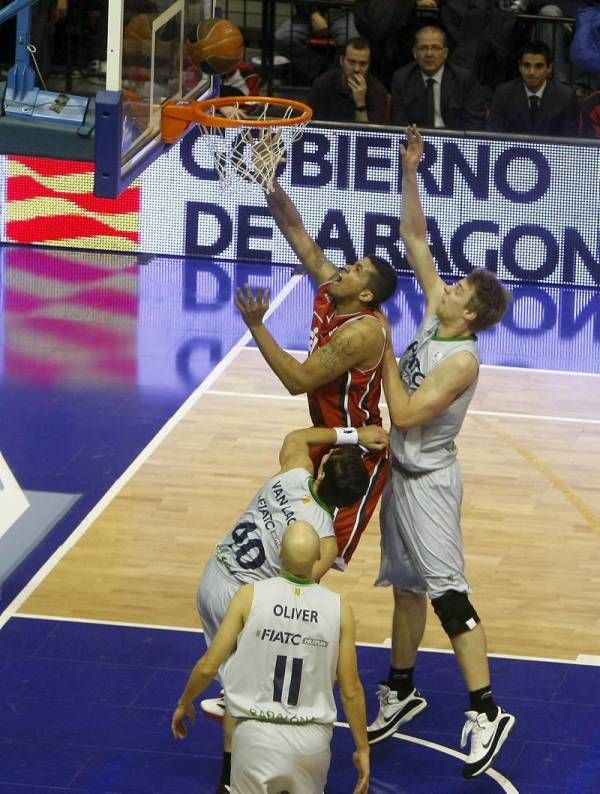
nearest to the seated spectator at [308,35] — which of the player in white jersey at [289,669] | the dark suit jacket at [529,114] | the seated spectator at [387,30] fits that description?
the seated spectator at [387,30]

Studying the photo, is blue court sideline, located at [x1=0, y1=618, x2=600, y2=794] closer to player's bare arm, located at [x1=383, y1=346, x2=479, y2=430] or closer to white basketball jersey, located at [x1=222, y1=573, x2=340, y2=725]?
white basketball jersey, located at [x1=222, y1=573, x2=340, y2=725]

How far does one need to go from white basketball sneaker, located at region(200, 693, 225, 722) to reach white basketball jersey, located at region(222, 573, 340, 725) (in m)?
1.38

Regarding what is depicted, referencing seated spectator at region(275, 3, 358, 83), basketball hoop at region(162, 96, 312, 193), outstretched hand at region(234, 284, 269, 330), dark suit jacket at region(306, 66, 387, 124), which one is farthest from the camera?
seated spectator at region(275, 3, 358, 83)

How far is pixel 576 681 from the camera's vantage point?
7621mm

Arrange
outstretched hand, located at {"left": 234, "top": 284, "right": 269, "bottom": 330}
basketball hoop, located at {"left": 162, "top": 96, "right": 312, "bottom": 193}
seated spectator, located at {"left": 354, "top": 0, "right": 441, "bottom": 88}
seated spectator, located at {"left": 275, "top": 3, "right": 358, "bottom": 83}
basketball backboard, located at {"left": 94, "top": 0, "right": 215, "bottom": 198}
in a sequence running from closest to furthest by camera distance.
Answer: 1. outstretched hand, located at {"left": 234, "top": 284, "right": 269, "bottom": 330}
2. basketball backboard, located at {"left": 94, "top": 0, "right": 215, "bottom": 198}
3. basketball hoop, located at {"left": 162, "top": 96, "right": 312, "bottom": 193}
4. seated spectator, located at {"left": 354, "top": 0, "right": 441, "bottom": 88}
5. seated spectator, located at {"left": 275, "top": 3, "right": 358, "bottom": 83}

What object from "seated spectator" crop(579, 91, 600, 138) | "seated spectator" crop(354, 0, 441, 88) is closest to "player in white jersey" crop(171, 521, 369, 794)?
"seated spectator" crop(579, 91, 600, 138)

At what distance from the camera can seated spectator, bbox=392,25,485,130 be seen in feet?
50.3

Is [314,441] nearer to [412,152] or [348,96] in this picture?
[412,152]

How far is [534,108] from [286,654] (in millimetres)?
10603

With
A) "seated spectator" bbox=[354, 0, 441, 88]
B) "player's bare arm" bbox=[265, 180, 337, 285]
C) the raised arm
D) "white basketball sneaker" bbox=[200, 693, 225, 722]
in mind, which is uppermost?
"seated spectator" bbox=[354, 0, 441, 88]

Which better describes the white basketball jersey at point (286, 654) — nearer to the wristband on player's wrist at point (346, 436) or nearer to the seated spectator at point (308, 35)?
the wristband on player's wrist at point (346, 436)

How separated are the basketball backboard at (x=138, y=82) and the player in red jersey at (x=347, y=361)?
4.50ft

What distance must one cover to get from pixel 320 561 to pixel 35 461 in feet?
14.4

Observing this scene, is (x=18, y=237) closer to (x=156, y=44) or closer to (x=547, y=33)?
(x=547, y=33)
